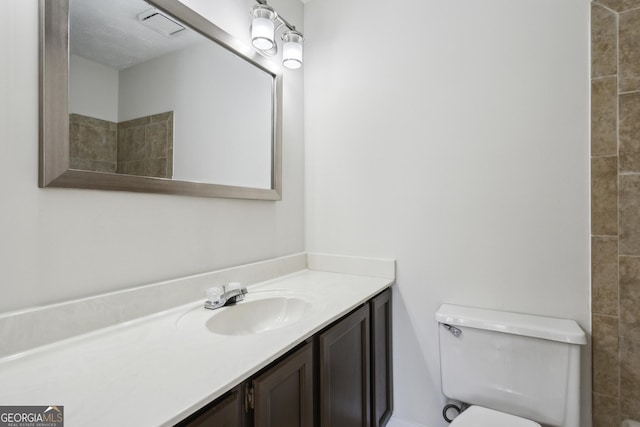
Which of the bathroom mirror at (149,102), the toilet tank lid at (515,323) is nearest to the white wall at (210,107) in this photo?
the bathroom mirror at (149,102)

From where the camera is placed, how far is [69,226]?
93cm

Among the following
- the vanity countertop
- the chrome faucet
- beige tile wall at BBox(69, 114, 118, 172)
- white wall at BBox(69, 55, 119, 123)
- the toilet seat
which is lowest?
the toilet seat

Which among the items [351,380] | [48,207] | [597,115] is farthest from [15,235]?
[597,115]

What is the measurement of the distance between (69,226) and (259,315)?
763 millimetres

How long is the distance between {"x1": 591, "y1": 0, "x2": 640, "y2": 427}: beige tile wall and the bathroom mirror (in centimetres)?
146

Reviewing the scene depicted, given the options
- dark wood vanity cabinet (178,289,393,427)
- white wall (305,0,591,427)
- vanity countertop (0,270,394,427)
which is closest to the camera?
vanity countertop (0,270,394,427)

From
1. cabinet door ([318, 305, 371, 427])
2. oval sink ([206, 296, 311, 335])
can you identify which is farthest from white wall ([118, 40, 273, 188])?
cabinet door ([318, 305, 371, 427])

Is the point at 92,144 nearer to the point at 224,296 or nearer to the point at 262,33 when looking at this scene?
the point at 224,296

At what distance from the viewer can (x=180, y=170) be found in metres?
1.24

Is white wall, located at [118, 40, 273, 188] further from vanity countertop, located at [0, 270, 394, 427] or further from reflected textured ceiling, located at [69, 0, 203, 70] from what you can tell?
vanity countertop, located at [0, 270, 394, 427]

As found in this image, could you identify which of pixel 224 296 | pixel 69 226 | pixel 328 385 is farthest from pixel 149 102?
pixel 328 385

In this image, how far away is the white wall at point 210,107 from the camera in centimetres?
116

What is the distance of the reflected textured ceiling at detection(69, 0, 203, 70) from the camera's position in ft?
3.13

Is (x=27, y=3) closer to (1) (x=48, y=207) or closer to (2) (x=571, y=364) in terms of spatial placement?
(1) (x=48, y=207)
